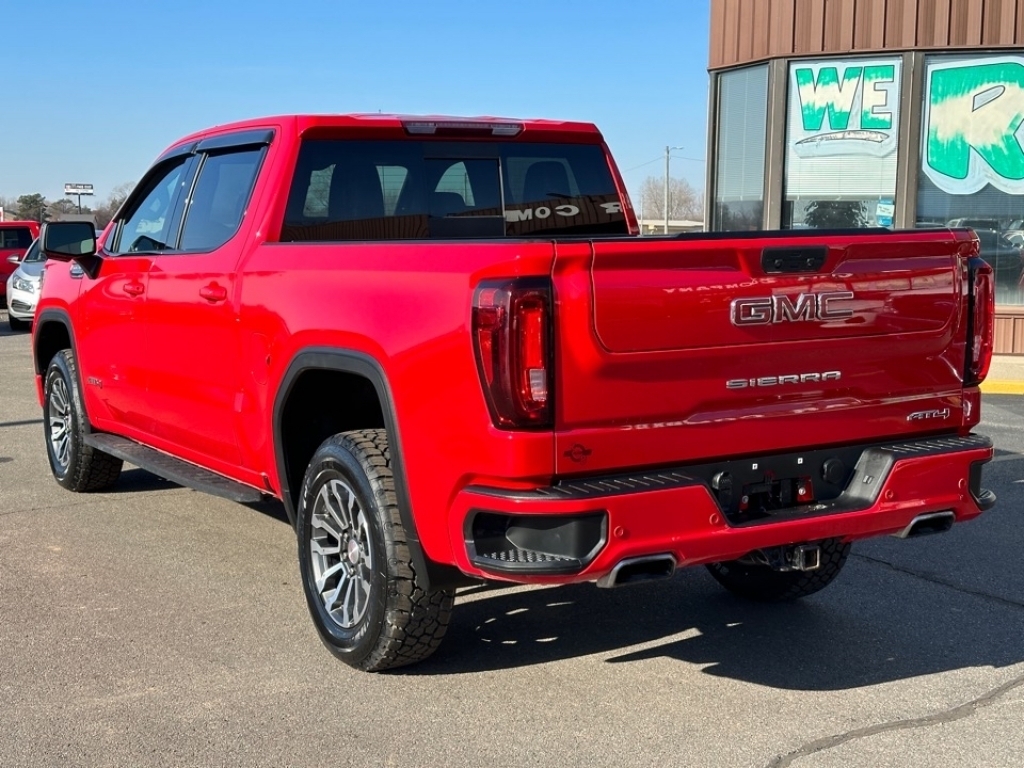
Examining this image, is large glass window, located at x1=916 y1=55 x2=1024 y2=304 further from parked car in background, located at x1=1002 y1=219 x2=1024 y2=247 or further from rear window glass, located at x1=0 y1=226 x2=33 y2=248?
rear window glass, located at x1=0 y1=226 x2=33 y2=248

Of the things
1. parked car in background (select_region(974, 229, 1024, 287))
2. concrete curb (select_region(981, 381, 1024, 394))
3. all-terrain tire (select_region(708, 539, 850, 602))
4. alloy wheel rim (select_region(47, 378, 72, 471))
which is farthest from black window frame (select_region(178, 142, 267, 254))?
parked car in background (select_region(974, 229, 1024, 287))

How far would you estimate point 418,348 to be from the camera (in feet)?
12.6

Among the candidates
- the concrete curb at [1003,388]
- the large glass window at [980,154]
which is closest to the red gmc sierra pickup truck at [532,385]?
the concrete curb at [1003,388]

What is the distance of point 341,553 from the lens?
4.55 metres

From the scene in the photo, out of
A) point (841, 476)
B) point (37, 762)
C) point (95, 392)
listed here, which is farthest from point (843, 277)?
point (95, 392)

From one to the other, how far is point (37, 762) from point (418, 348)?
169 centimetres

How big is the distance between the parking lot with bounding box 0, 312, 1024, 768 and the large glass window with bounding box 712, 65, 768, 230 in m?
9.75

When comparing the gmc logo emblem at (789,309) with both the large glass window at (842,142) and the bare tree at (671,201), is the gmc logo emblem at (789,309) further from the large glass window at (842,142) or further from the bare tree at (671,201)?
the bare tree at (671,201)

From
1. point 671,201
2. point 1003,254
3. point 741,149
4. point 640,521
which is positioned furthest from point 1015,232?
point 671,201

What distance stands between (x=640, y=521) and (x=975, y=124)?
12264 millimetres

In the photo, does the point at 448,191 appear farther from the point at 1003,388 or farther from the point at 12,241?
the point at 12,241

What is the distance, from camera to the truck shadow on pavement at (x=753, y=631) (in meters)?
4.56

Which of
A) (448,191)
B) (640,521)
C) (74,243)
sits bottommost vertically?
(640,521)

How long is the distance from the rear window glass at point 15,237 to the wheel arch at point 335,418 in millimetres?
21185
